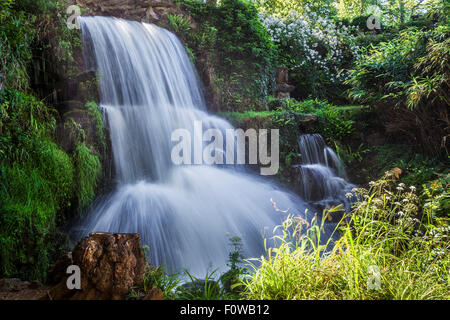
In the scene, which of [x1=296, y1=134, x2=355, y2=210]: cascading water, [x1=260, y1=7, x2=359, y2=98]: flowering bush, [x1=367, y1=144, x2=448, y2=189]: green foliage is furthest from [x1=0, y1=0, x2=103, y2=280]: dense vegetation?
[x1=260, y1=7, x2=359, y2=98]: flowering bush

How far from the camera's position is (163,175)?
5629mm

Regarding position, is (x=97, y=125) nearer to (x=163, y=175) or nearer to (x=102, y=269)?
(x=163, y=175)

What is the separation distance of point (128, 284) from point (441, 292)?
230 centimetres

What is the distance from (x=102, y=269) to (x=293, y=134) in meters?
6.01

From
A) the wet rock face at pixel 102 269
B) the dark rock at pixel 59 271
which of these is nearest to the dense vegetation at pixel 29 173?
the dark rock at pixel 59 271

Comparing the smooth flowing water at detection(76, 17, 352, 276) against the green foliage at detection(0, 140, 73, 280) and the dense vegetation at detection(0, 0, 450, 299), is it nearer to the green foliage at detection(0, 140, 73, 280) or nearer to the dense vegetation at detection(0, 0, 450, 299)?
the dense vegetation at detection(0, 0, 450, 299)

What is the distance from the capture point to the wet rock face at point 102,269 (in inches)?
85.5

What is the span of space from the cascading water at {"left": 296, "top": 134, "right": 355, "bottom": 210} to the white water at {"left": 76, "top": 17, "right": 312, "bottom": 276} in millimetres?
425

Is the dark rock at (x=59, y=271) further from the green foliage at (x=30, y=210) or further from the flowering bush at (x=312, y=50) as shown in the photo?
the flowering bush at (x=312, y=50)

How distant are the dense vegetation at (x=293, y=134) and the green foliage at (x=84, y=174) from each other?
2cm

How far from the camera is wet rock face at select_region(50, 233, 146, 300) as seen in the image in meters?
2.17

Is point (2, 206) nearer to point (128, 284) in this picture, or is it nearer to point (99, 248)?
point (99, 248)
